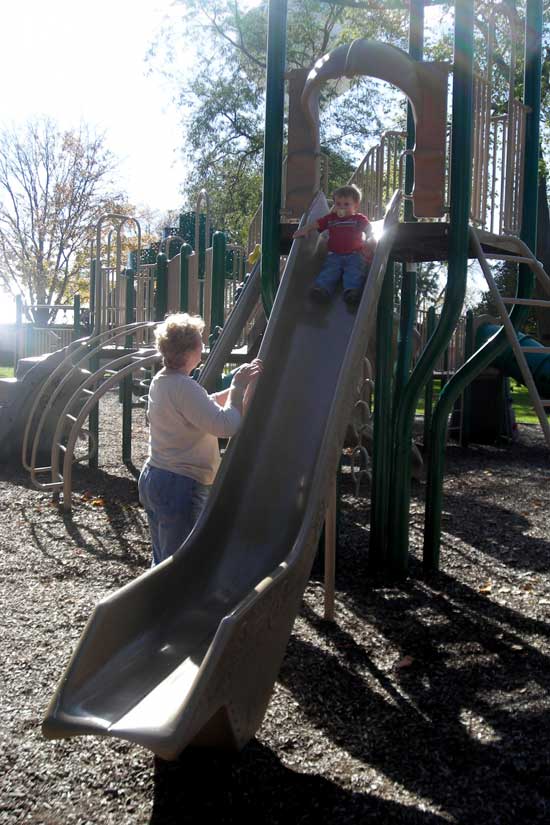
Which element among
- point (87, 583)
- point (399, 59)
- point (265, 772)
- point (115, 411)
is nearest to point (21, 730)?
point (265, 772)

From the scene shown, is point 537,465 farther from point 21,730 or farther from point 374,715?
point 21,730

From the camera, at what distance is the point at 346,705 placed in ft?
13.4

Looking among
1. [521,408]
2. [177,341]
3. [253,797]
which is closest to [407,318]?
[177,341]

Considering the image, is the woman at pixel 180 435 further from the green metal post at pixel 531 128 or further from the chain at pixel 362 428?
the chain at pixel 362 428

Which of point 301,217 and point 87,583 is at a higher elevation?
point 301,217

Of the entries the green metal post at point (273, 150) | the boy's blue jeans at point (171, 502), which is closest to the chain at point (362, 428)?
the green metal post at point (273, 150)

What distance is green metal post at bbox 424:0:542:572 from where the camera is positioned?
6168mm

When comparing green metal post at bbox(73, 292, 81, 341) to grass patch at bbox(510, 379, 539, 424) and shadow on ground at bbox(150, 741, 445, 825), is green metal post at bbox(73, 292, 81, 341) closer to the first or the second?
shadow on ground at bbox(150, 741, 445, 825)

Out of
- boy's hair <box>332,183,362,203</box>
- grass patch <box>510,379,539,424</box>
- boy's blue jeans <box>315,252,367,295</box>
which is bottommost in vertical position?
grass patch <box>510,379,539,424</box>

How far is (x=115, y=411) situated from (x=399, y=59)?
1461cm

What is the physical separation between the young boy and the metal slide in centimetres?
14

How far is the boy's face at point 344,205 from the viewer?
6.14 metres

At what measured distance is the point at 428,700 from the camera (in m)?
4.18

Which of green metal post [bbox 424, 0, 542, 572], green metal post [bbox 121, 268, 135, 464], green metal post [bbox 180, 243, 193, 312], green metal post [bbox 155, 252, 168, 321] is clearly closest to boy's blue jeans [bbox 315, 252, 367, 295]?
green metal post [bbox 424, 0, 542, 572]
